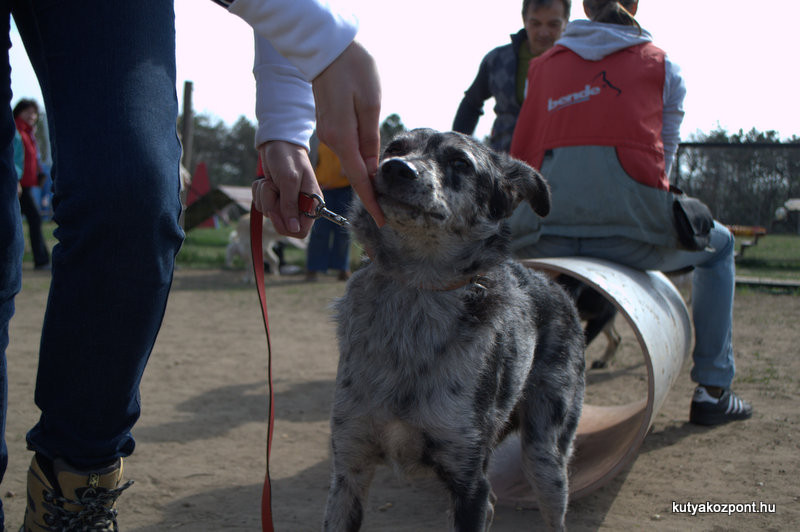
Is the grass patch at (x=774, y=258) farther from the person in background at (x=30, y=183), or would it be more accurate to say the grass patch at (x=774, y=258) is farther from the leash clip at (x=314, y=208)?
the person in background at (x=30, y=183)

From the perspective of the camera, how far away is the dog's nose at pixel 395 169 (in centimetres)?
209

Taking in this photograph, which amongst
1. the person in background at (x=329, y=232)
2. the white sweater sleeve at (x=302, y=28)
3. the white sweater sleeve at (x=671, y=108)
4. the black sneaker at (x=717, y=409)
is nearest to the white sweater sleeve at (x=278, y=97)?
the white sweater sleeve at (x=302, y=28)

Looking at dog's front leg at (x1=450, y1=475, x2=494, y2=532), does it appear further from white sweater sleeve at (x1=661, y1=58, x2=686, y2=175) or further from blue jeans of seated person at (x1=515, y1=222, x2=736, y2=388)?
white sweater sleeve at (x1=661, y1=58, x2=686, y2=175)

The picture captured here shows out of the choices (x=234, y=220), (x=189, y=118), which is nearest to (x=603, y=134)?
(x=189, y=118)

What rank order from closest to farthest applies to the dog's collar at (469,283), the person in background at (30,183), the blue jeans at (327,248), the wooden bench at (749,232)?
1. the dog's collar at (469,283)
2. the wooden bench at (749,232)
3. the blue jeans at (327,248)
4. the person in background at (30,183)

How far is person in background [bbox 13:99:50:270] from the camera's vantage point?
34.6 feet

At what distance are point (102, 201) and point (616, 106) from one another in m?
3.09

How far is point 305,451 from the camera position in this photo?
3.82m

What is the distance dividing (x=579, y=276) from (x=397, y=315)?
4.13 ft

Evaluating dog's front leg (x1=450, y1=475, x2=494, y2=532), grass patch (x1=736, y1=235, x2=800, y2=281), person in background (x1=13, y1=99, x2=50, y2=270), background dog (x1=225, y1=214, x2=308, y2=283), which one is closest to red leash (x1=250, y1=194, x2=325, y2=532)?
dog's front leg (x1=450, y1=475, x2=494, y2=532)

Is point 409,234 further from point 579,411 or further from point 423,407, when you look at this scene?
point 579,411

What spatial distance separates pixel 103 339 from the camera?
1.76 m

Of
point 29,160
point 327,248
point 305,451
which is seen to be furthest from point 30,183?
point 305,451

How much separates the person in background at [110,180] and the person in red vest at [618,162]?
2.43 meters
